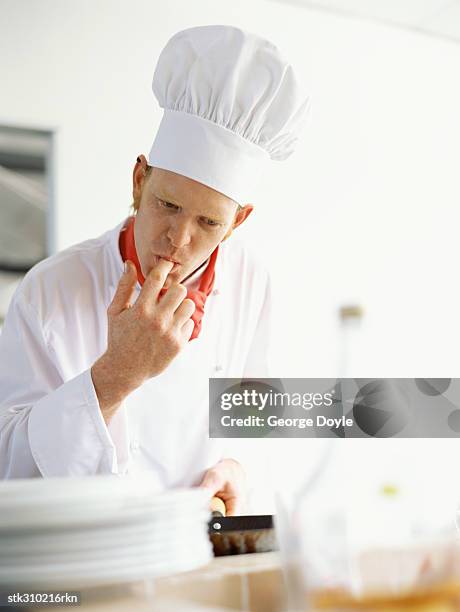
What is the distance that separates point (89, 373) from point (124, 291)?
117mm

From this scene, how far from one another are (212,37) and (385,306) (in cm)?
164

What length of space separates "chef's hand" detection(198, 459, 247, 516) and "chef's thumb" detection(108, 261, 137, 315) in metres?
0.27

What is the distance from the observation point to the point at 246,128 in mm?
1139

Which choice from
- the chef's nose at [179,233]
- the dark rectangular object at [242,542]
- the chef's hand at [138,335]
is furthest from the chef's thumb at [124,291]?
the dark rectangular object at [242,542]

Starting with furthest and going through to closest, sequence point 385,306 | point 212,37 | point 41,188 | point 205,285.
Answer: point 385,306
point 41,188
point 205,285
point 212,37

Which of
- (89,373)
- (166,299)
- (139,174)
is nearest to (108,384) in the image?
(89,373)

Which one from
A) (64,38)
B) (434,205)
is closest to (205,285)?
(64,38)

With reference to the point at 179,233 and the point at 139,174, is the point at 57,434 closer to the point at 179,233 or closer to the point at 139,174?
the point at 179,233

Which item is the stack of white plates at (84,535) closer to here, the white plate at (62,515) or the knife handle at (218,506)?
the white plate at (62,515)

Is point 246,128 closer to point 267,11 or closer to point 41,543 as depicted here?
point 41,543

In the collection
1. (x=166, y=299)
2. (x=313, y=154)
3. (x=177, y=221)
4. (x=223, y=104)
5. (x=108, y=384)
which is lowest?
(x=108, y=384)

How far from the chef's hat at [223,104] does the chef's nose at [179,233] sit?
78 mm

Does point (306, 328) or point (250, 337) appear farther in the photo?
point (306, 328)

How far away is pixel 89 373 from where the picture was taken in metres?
0.87
